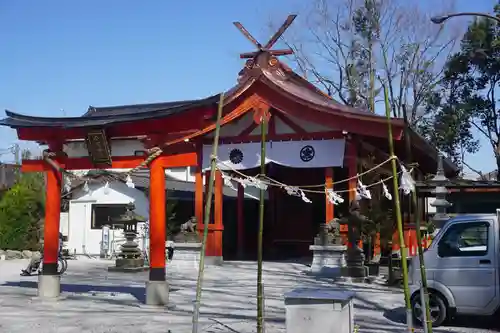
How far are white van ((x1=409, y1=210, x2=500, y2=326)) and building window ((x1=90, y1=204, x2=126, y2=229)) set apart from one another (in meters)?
19.8

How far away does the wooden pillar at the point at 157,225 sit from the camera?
11344mm

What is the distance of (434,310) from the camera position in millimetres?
9031

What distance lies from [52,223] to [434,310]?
27.0ft

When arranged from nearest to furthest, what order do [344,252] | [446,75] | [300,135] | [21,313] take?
1. [21,313]
2. [344,252]
3. [300,135]
4. [446,75]

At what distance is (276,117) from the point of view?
63.5 feet

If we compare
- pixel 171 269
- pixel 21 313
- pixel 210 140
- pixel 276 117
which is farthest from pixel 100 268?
pixel 21 313

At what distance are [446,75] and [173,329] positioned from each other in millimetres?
27211

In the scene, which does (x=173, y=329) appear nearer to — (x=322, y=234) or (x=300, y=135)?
(x=322, y=234)

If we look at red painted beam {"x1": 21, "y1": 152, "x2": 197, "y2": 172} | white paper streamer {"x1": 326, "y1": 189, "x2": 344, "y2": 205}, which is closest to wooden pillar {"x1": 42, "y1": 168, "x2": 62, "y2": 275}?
red painted beam {"x1": 21, "y1": 152, "x2": 197, "y2": 172}

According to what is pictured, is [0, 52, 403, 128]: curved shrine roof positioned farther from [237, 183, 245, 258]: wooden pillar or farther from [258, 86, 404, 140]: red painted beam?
[237, 183, 245, 258]: wooden pillar

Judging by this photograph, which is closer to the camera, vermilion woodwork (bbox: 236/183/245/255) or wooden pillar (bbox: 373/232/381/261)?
wooden pillar (bbox: 373/232/381/261)

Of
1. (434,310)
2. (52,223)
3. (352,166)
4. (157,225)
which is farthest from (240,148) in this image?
(434,310)

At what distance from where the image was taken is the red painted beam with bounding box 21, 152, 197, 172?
37.9ft

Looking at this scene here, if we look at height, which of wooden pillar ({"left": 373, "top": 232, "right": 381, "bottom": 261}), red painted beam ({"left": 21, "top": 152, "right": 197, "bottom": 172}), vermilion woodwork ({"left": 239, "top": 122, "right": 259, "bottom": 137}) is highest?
vermilion woodwork ({"left": 239, "top": 122, "right": 259, "bottom": 137})
